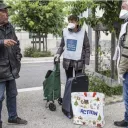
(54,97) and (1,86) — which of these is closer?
(1,86)

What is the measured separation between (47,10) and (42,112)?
9.45 m

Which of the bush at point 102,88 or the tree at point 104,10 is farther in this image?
the bush at point 102,88

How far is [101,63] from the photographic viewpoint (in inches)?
282

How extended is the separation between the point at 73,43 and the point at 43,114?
4.35 feet

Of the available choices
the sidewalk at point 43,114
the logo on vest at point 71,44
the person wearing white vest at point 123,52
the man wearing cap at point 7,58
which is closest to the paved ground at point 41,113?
the sidewalk at point 43,114

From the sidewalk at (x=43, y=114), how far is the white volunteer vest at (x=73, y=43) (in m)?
0.99

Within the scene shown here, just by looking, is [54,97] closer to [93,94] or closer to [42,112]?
[42,112]

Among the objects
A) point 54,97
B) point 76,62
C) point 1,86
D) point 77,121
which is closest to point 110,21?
point 76,62

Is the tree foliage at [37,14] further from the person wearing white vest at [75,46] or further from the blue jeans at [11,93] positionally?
the blue jeans at [11,93]

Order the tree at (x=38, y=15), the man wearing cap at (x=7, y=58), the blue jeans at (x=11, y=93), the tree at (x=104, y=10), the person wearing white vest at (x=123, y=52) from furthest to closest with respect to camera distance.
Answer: the tree at (x=38, y=15), the tree at (x=104, y=10), the blue jeans at (x=11, y=93), the man wearing cap at (x=7, y=58), the person wearing white vest at (x=123, y=52)

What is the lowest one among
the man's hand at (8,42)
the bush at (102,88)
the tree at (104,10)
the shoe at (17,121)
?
the shoe at (17,121)

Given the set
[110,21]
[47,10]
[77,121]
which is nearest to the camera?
[77,121]

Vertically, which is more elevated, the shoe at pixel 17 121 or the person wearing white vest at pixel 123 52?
the person wearing white vest at pixel 123 52

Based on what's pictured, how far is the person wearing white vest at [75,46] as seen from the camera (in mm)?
5107
